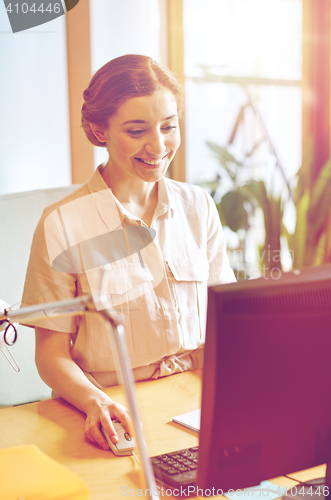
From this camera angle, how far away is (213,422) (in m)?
0.60

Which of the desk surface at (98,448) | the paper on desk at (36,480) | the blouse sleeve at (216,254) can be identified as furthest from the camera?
the blouse sleeve at (216,254)

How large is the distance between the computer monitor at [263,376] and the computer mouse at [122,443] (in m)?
0.26

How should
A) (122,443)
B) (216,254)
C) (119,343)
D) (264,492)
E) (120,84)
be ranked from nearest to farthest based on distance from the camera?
1. (119,343)
2. (264,492)
3. (122,443)
4. (120,84)
5. (216,254)

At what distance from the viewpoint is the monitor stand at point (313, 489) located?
→ 2.39 feet

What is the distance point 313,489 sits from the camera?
760mm

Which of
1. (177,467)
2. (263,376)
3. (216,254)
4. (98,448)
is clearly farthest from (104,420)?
(216,254)

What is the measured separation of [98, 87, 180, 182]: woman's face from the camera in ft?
4.42

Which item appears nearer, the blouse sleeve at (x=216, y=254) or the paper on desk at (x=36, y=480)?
the paper on desk at (x=36, y=480)

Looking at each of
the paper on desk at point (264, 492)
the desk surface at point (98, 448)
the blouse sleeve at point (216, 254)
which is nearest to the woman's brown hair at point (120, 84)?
the blouse sleeve at point (216, 254)

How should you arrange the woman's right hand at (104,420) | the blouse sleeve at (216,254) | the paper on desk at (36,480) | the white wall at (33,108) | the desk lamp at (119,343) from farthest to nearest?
the white wall at (33,108), the blouse sleeve at (216,254), the woman's right hand at (104,420), the paper on desk at (36,480), the desk lamp at (119,343)

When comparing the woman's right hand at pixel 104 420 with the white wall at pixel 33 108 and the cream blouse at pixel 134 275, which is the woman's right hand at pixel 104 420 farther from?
the white wall at pixel 33 108

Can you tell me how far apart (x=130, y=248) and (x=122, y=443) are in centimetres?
63

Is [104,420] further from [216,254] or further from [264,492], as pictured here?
[216,254]

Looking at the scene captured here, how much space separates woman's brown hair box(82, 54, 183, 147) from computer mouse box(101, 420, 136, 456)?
0.82m
